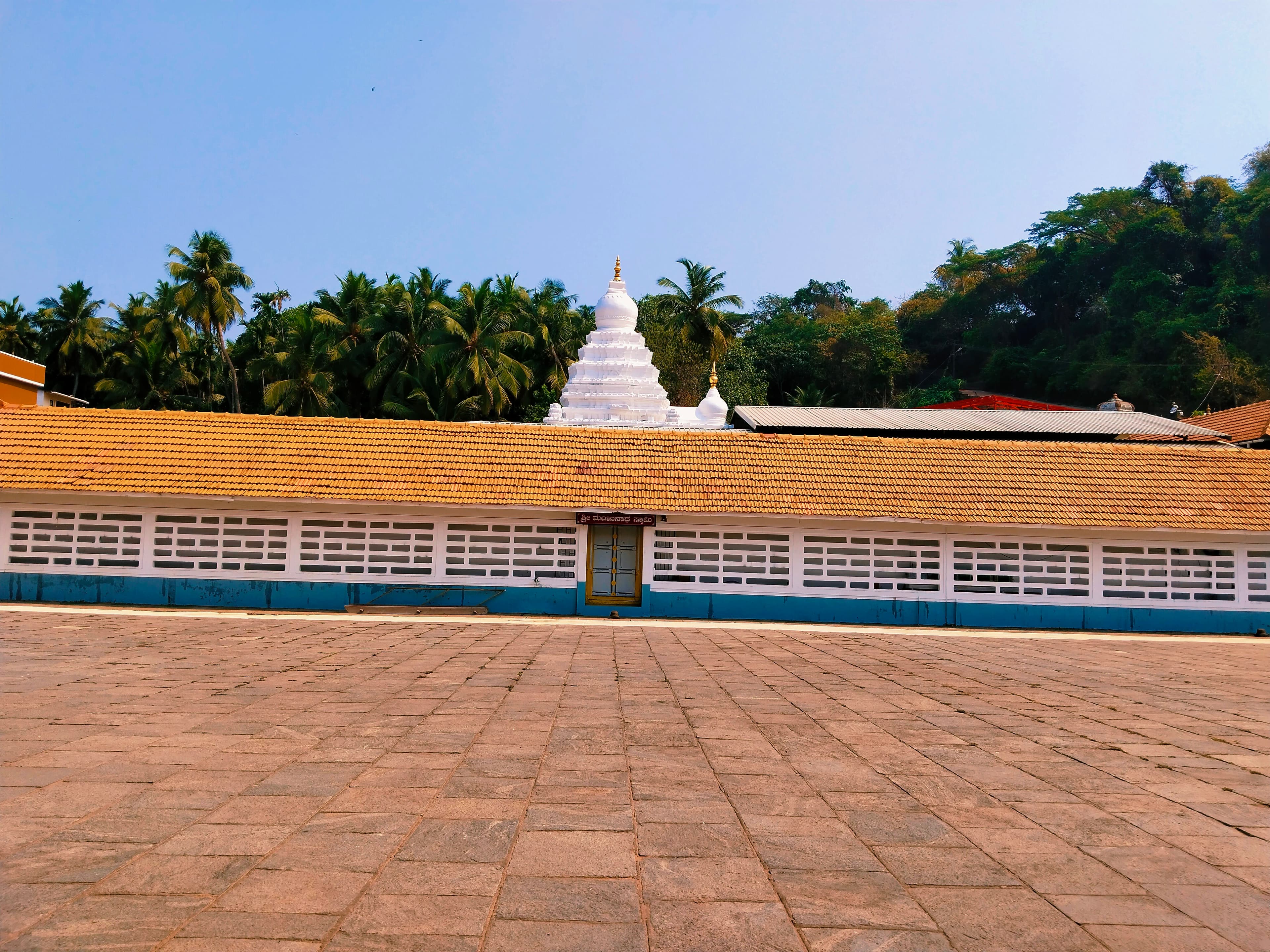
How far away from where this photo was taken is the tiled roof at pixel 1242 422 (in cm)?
2612

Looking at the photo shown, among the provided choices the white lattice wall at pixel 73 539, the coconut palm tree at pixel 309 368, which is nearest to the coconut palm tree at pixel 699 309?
the coconut palm tree at pixel 309 368

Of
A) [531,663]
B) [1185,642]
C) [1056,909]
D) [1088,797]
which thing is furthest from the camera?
[1185,642]

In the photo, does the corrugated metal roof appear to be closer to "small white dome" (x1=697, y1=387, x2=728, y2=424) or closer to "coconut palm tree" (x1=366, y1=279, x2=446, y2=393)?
"small white dome" (x1=697, y1=387, x2=728, y2=424)

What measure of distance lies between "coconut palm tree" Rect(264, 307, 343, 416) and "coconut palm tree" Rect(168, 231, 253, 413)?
2543 mm

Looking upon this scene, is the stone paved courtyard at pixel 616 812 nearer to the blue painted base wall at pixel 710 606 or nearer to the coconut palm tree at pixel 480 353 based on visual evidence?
the blue painted base wall at pixel 710 606

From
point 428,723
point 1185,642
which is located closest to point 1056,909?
point 428,723

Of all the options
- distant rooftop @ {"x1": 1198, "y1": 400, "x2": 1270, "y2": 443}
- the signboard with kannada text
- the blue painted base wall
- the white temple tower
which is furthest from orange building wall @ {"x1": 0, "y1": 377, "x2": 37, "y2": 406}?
distant rooftop @ {"x1": 1198, "y1": 400, "x2": 1270, "y2": 443}

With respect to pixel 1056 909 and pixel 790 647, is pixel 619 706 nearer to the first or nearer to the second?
pixel 1056 909

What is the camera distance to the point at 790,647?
12.7m

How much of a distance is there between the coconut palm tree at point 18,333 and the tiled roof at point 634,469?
111ft

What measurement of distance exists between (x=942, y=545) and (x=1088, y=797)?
1330 cm

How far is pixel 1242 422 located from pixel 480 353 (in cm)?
2591

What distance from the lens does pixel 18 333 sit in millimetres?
48250

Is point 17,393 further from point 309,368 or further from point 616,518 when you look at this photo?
point 616,518
